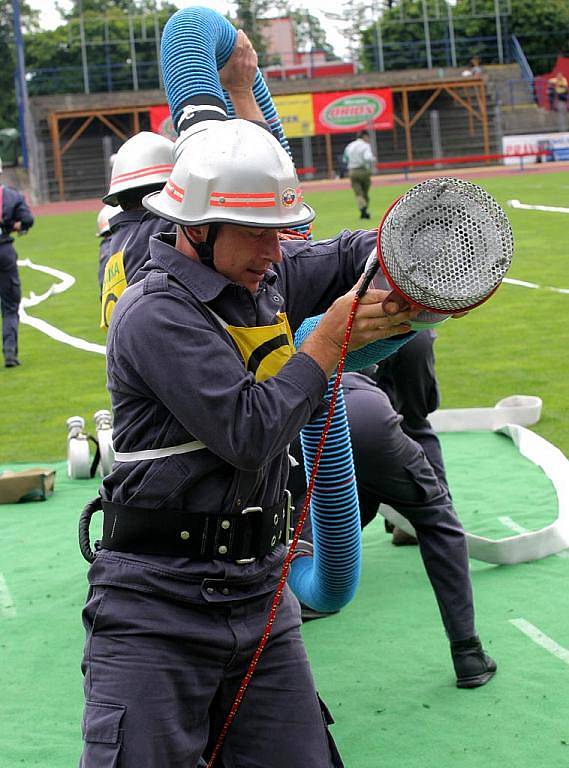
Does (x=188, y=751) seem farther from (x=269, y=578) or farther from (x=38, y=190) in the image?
(x=38, y=190)

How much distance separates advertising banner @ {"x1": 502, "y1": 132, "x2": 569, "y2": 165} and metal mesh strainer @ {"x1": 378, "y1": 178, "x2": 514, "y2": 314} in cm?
4026

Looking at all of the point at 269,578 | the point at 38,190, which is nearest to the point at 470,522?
the point at 269,578

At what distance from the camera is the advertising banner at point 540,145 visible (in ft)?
140

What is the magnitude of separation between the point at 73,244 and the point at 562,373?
1776 cm

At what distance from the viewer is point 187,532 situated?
10.1 feet

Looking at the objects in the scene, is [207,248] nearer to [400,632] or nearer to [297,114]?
[400,632]

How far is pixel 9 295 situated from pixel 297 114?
111 ft

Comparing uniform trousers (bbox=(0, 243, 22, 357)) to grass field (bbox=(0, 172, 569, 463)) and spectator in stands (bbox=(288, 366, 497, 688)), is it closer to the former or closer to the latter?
grass field (bbox=(0, 172, 569, 463))

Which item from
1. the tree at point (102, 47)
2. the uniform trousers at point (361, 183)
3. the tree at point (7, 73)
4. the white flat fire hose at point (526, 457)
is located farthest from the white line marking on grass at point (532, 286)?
the tree at point (7, 73)

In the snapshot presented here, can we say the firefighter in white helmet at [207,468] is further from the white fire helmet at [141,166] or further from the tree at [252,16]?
the tree at [252,16]

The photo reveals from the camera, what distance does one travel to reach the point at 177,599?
3.10 meters

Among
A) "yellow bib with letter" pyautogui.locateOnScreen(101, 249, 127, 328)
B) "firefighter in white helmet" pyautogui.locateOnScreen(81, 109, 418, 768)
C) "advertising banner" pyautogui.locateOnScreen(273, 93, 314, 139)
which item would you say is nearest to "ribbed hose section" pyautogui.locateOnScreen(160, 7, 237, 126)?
"firefighter in white helmet" pyautogui.locateOnScreen(81, 109, 418, 768)

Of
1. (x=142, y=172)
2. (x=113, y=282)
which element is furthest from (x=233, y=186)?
(x=142, y=172)

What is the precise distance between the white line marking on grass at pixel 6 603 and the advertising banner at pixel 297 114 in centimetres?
4002
